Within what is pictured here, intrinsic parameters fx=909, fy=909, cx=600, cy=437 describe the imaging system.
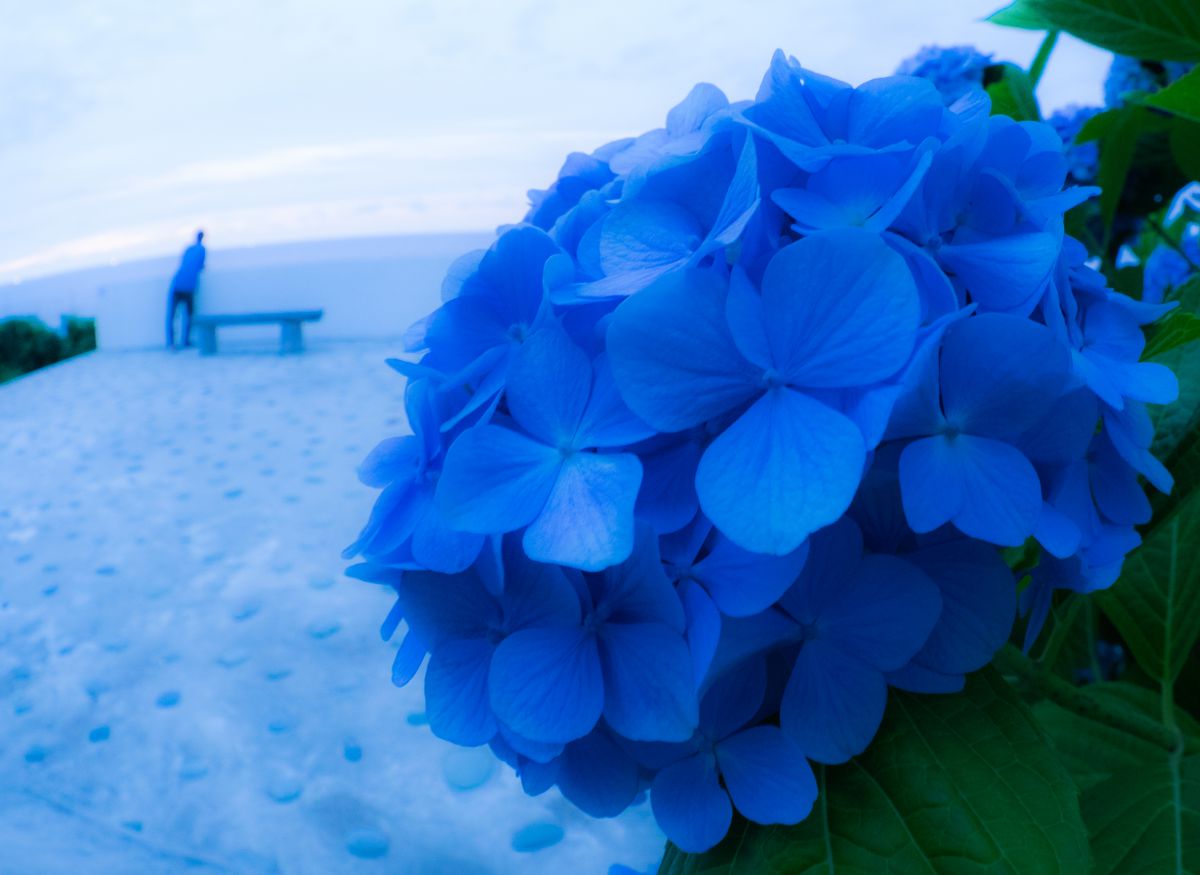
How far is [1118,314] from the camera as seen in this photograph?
286 millimetres

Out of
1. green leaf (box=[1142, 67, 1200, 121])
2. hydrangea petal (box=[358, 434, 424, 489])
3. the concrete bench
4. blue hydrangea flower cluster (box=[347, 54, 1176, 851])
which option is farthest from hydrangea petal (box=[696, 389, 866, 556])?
the concrete bench

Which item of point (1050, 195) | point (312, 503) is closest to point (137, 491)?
point (312, 503)

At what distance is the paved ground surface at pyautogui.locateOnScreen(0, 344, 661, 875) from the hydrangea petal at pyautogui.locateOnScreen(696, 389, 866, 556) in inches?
21.5

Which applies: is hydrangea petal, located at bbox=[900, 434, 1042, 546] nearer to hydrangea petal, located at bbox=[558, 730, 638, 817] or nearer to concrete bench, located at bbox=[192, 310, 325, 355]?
hydrangea petal, located at bbox=[558, 730, 638, 817]

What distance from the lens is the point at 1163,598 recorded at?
0.46 m

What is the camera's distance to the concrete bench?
4594 mm

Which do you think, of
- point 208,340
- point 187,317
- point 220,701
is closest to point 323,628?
point 220,701

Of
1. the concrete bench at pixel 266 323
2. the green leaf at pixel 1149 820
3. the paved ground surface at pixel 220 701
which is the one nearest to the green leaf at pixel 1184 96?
the green leaf at pixel 1149 820

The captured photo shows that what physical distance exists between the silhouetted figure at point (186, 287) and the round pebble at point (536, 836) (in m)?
5.05

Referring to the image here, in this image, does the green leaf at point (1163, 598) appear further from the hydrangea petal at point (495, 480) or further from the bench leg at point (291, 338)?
the bench leg at point (291, 338)

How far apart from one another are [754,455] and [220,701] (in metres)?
1.10


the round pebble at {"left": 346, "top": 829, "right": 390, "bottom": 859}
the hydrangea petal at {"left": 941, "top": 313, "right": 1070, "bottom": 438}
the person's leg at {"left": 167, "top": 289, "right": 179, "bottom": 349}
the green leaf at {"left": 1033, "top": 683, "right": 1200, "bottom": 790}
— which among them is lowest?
the person's leg at {"left": 167, "top": 289, "right": 179, "bottom": 349}

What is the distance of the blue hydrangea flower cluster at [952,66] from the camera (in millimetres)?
756

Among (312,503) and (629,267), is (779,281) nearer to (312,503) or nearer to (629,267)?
(629,267)
